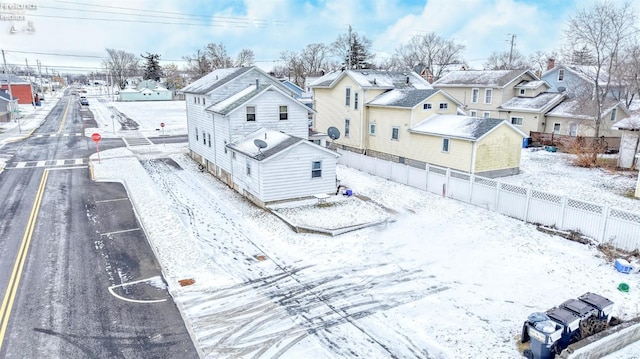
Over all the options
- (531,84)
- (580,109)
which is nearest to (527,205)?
(580,109)

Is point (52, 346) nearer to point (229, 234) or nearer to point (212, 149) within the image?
point (229, 234)

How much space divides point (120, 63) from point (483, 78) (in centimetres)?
14634

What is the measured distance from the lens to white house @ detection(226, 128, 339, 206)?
19.1 meters

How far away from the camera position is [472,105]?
148 ft

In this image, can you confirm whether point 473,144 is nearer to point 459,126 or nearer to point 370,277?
point 459,126

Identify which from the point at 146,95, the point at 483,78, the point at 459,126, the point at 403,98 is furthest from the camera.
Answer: the point at 146,95

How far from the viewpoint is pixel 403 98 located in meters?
28.8

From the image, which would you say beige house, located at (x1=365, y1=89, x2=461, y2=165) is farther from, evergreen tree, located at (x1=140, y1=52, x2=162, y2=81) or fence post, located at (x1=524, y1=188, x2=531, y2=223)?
evergreen tree, located at (x1=140, y1=52, x2=162, y2=81)

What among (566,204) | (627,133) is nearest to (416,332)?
(566,204)

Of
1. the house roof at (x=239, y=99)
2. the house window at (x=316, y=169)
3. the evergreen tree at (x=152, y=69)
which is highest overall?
the evergreen tree at (x=152, y=69)

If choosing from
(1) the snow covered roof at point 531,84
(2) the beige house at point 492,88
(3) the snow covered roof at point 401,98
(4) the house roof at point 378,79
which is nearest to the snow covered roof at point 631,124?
(3) the snow covered roof at point 401,98

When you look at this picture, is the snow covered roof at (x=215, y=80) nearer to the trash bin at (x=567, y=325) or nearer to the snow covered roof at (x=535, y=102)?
the trash bin at (x=567, y=325)

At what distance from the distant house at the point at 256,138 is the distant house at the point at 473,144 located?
28.0ft

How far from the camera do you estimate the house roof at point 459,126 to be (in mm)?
23969
